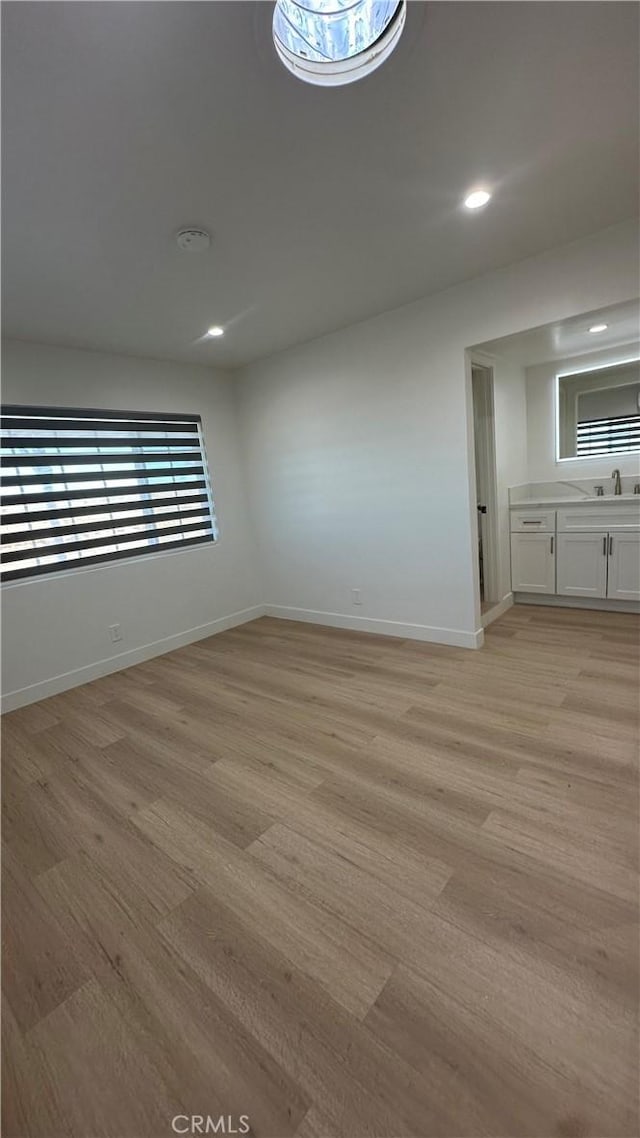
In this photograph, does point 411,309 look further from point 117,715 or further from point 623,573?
point 117,715

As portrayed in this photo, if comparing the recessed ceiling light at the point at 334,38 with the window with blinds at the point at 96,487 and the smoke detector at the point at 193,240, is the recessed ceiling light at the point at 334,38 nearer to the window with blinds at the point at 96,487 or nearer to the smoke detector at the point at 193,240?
the smoke detector at the point at 193,240

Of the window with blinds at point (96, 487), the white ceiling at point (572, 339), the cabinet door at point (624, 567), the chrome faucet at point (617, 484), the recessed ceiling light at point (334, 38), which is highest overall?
the recessed ceiling light at point (334, 38)

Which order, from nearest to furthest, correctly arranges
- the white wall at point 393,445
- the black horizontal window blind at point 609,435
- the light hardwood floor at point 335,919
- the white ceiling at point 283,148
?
the light hardwood floor at point 335,919
the white ceiling at point 283,148
the white wall at point 393,445
the black horizontal window blind at point 609,435

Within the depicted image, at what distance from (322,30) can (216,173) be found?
534 mm

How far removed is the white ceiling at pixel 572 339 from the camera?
2.68 metres

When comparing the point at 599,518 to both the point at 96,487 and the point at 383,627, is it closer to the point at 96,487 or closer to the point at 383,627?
the point at 383,627

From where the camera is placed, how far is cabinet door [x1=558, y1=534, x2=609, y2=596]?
3.65m

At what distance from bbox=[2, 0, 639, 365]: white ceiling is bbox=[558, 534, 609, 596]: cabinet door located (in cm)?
228

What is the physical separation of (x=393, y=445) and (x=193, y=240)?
6.20 ft

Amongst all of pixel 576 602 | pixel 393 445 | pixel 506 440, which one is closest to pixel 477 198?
pixel 393 445

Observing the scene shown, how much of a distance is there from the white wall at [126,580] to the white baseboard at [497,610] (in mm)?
2401

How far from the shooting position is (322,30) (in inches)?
51.6

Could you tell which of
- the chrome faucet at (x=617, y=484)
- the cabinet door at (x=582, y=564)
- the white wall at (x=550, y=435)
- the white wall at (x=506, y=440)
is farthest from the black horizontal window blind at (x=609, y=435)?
the cabinet door at (x=582, y=564)

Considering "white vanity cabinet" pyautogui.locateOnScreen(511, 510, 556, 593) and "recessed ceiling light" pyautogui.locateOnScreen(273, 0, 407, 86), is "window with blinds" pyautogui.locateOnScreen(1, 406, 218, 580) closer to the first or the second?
"recessed ceiling light" pyautogui.locateOnScreen(273, 0, 407, 86)
